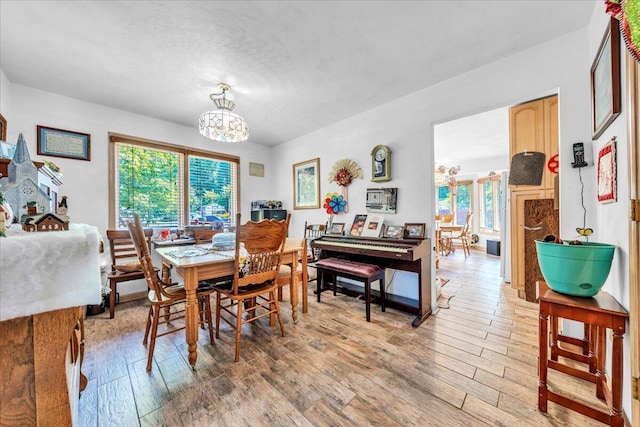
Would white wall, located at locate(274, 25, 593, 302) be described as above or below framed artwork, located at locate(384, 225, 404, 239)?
above

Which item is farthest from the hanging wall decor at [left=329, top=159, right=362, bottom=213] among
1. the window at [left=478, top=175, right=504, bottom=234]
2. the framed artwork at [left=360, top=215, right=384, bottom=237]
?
the window at [left=478, top=175, right=504, bottom=234]

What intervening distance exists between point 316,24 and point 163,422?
286 cm

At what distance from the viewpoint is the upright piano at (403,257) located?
8.38 feet

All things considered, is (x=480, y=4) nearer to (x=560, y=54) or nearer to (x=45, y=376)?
(x=560, y=54)

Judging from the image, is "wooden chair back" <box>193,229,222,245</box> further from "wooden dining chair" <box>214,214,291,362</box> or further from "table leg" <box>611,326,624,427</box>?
"table leg" <box>611,326,624,427</box>

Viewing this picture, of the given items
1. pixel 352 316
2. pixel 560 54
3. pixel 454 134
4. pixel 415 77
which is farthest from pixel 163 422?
pixel 454 134

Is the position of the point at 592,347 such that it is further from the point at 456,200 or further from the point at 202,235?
the point at 456,200

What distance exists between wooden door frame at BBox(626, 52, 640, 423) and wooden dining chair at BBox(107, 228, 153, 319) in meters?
4.06

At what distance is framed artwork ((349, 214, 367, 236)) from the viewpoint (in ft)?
11.0

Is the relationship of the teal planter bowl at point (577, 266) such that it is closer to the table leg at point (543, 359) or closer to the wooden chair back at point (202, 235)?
the table leg at point (543, 359)

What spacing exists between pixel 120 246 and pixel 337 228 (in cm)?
309

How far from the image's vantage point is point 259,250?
2.02m

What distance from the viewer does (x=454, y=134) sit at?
15.3 ft

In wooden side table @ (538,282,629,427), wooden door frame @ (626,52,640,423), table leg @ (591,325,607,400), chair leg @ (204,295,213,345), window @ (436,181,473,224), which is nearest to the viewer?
wooden door frame @ (626,52,640,423)
